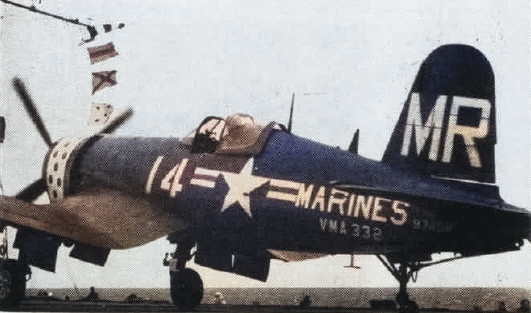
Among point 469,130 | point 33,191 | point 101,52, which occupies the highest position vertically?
point 101,52

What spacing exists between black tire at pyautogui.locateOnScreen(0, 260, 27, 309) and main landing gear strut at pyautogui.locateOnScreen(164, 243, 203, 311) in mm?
2337

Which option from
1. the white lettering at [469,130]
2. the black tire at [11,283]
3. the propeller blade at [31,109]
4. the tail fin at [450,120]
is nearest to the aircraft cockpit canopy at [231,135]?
the tail fin at [450,120]

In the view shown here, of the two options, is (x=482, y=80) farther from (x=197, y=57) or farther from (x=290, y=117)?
(x=197, y=57)

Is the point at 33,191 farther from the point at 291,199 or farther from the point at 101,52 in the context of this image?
the point at 291,199

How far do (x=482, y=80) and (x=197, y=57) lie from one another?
4.25m

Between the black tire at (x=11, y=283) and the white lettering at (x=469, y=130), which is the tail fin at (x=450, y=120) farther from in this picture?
the black tire at (x=11, y=283)

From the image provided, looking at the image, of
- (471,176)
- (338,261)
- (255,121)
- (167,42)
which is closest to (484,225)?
(471,176)

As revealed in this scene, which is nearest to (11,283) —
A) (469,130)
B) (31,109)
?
(31,109)

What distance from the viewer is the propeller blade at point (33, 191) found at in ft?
39.3

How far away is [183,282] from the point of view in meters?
11.3

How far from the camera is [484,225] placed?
25.6 ft

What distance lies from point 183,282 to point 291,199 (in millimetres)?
3153

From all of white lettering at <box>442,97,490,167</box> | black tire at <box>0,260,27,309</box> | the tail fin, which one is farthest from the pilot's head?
black tire at <box>0,260,27,309</box>

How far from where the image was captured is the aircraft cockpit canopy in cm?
983
